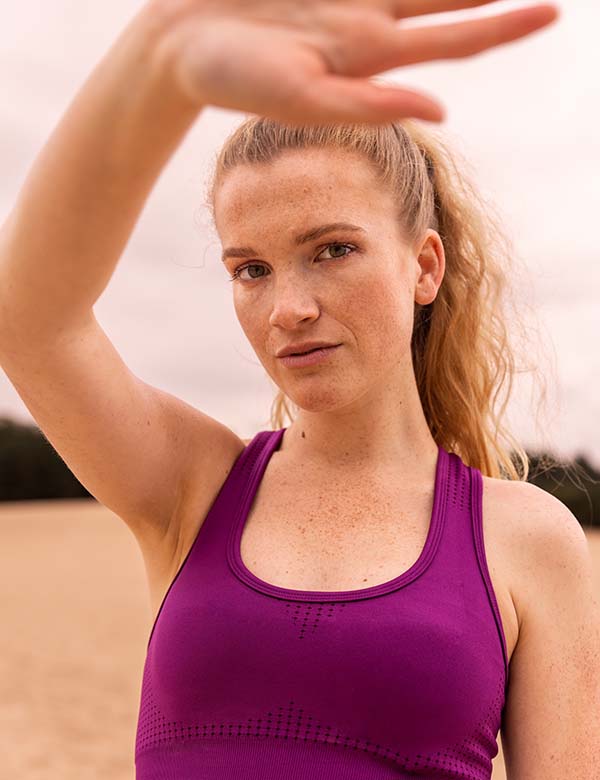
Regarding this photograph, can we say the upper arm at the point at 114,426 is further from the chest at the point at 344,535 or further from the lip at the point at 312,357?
the lip at the point at 312,357

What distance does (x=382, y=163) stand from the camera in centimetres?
205

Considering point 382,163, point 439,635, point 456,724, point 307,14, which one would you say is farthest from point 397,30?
point 456,724

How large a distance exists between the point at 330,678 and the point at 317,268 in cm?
71

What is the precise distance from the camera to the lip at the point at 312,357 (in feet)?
6.23

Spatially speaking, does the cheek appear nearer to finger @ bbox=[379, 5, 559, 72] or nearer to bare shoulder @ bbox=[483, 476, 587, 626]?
bare shoulder @ bbox=[483, 476, 587, 626]

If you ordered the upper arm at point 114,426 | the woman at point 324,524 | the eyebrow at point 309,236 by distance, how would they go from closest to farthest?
the upper arm at point 114,426, the woman at point 324,524, the eyebrow at point 309,236

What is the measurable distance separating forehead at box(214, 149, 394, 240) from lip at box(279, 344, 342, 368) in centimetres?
22

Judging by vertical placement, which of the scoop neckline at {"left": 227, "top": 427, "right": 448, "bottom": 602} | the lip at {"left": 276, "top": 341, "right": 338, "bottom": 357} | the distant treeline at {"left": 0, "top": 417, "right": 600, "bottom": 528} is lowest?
the distant treeline at {"left": 0, "top": 417, "right": 600, "bottom": 528}

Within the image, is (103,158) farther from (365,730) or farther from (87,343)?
(365,730)

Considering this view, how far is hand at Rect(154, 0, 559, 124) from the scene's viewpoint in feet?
3.55

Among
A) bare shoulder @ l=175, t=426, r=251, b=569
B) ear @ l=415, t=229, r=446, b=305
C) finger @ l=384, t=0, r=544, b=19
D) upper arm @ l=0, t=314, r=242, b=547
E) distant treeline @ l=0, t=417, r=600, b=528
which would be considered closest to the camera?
finger @ l=384, t=0, r=544, b=19

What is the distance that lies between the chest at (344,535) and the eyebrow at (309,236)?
49cm

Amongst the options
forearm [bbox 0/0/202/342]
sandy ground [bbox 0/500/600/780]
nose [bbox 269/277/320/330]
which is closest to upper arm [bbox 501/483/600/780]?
nose [bbox 269/277/320/330]

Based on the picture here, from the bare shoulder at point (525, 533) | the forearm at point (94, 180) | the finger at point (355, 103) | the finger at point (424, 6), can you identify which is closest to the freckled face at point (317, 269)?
the bare shoulder at point (525, 533)
